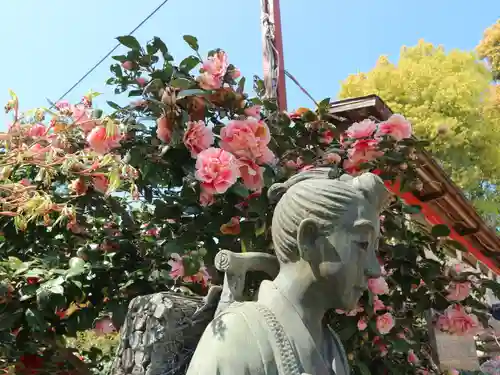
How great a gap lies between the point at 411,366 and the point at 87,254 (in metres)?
1.53

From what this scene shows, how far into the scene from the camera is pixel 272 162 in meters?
1.84

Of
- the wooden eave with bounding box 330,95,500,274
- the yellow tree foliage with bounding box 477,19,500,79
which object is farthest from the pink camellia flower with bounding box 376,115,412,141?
the yellow tree foliage with bounding box 477,19,500,79

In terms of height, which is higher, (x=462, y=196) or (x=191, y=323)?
(x=462, y=196)

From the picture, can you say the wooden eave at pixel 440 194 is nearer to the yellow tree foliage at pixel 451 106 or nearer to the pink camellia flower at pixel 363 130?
the pink camellia flower at pixel 363 130

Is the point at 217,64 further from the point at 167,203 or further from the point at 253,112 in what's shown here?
the point at 167,203

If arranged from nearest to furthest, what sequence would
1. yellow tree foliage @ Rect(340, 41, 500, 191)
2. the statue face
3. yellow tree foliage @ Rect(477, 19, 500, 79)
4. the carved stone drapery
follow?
the statue face → the carved stone drapery → yellow tree foliage @ Rect(340, 41, 500, 191) → yellow tree foliage @ Rect(477, 19, 500, 79)

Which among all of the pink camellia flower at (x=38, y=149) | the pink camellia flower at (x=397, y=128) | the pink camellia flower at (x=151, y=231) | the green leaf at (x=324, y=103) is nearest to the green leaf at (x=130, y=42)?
the pink camellia flower at (x=38, y=149)

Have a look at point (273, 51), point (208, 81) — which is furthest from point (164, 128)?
point (273, 51)

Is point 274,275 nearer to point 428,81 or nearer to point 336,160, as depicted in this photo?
point 336,160

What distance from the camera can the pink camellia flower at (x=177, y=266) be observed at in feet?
5.76

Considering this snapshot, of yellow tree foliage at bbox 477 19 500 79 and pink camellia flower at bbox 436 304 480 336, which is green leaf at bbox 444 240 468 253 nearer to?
pink camellia flower at bbox 436 304 480 336

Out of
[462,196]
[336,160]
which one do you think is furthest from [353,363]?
[462,196]

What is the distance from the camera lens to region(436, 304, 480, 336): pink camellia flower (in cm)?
239

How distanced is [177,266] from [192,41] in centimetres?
80
